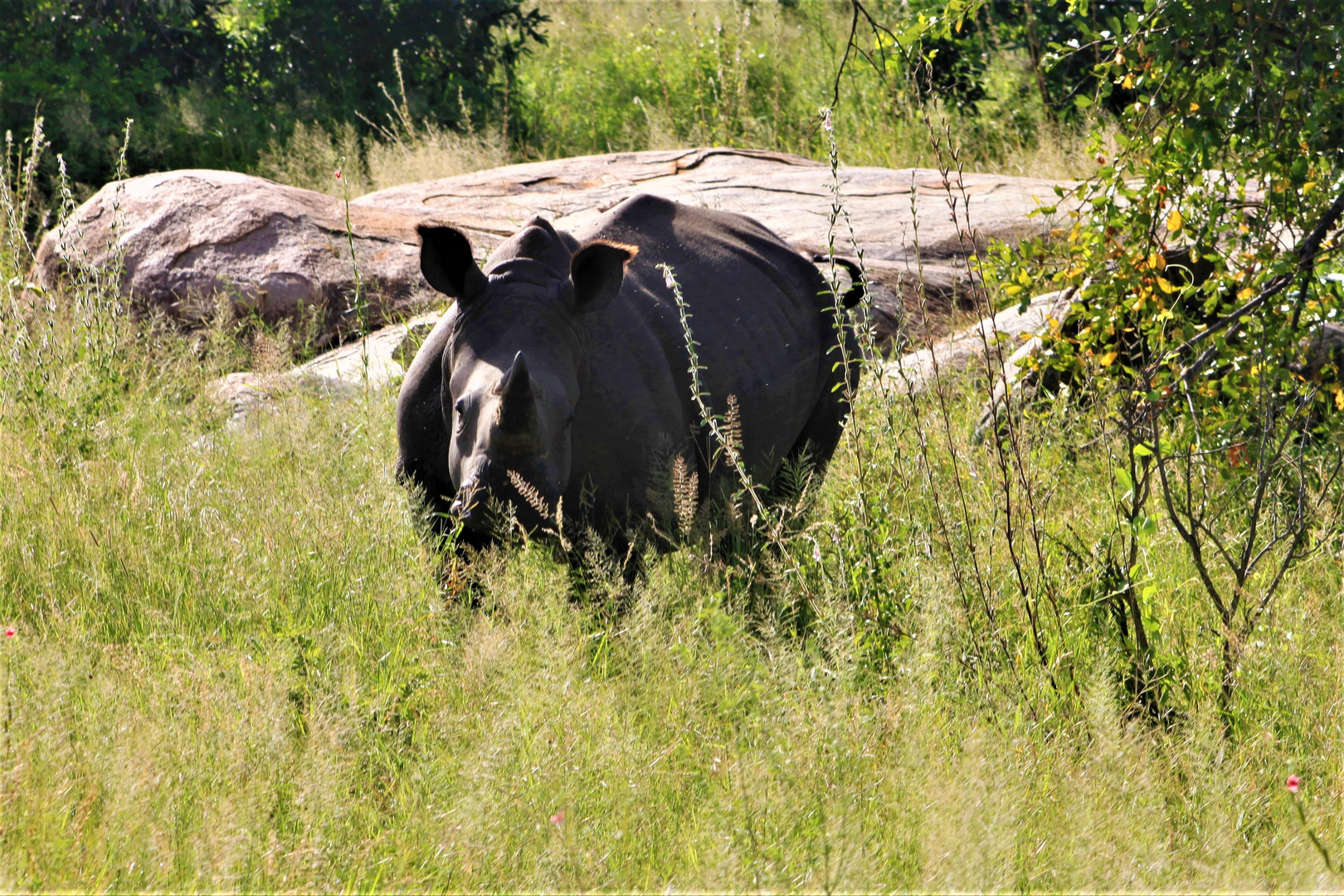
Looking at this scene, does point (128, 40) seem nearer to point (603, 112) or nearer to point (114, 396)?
point (603, 112)

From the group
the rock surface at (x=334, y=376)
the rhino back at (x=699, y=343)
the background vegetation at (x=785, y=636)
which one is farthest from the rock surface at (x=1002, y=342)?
the rock surface at (x=334, y=376)

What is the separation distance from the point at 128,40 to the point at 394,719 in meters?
11.7

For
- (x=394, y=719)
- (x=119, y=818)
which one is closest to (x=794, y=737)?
(x=394, y=719)

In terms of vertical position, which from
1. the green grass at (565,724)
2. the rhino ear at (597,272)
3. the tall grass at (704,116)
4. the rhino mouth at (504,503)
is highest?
the tall grass at (704,116)

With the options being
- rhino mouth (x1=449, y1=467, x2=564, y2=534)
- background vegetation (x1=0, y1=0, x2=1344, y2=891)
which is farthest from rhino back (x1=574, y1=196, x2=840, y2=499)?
rhino mouth (x1=449, y1=467, x2=564, y2=534)

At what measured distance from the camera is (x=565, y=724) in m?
2.82

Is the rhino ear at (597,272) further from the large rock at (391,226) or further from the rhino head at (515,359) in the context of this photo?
the large rock at (391,226)

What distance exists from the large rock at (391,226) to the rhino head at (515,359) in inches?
126

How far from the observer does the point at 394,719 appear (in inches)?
126

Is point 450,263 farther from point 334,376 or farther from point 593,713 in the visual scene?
point 334,376

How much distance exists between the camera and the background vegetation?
8.23 ft

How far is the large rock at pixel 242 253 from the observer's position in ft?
24.2

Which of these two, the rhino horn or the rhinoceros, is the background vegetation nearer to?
the rhinoceros

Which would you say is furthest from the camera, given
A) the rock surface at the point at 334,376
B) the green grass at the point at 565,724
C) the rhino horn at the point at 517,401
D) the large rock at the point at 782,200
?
the large rock at the point at 782,200
